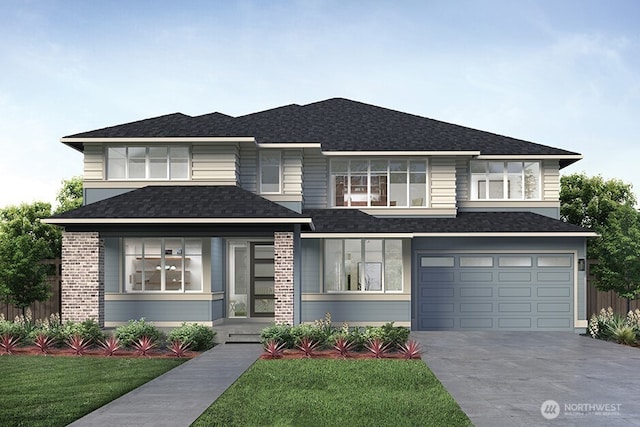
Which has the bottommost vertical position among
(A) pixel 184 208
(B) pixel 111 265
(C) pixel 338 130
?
(B) pixel 111 265

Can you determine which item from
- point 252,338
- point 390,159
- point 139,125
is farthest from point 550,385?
point 139,125

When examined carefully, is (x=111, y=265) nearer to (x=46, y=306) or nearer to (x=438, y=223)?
(x=46, y=306)

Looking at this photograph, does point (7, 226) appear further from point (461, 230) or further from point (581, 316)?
point (581, 316)

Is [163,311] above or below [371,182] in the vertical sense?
below

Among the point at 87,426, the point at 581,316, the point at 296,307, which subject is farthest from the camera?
the point at 581,316

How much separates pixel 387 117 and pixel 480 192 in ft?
17.4

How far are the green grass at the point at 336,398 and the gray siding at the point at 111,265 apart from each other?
7.65 m

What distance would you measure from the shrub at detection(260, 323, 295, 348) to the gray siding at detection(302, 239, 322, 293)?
468 cm

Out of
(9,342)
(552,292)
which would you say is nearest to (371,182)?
(552,292)

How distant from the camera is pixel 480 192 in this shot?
2378 cm

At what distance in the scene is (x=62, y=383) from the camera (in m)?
12.0

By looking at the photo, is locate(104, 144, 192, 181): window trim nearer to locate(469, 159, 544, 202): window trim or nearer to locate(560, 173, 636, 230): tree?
locate(469, 159, 544, 202): window trim

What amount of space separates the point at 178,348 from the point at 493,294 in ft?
36.8

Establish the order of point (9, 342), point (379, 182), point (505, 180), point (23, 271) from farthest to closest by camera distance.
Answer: point (505, 180) < point (379, 182) < point (23, 271) < point (9, 342)
